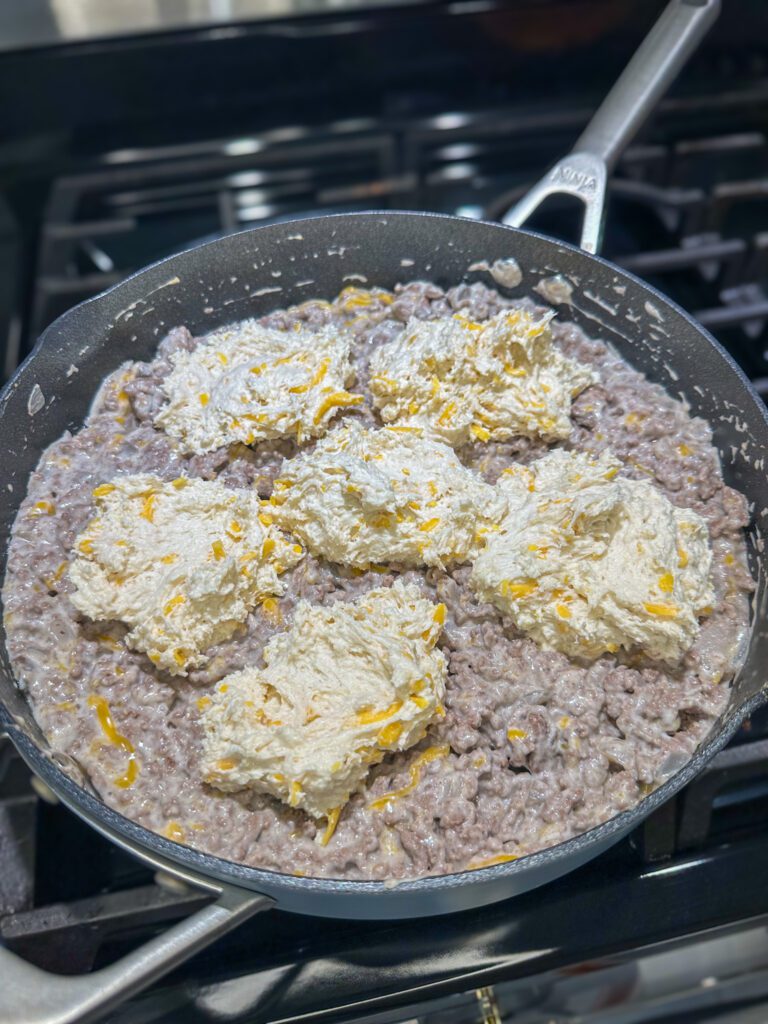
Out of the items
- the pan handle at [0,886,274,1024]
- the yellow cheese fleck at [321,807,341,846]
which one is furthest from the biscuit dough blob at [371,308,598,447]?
the pan handle at [0,886,274,1024]

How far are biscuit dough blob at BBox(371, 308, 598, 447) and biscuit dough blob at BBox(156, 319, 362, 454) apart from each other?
85 millimetres

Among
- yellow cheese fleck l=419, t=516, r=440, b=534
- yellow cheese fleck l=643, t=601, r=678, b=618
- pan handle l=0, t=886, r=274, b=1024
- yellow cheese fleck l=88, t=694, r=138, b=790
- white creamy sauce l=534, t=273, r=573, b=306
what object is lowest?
pan handle l=0, t=886, r=274, b=1024

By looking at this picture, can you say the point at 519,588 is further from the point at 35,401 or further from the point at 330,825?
the point at 35,401

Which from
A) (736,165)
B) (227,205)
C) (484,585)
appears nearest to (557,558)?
(484,585)

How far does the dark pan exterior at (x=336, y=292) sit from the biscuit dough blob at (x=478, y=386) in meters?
0.17

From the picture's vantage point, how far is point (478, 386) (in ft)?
4.15

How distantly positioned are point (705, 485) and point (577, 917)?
2.07 ft

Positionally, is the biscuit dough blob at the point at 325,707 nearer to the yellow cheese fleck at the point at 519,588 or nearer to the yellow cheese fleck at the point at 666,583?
the yellow cheese fleck at the point at 519,588

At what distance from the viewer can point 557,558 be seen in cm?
108

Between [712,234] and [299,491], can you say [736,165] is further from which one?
[299,491]

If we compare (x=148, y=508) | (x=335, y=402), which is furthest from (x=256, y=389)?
(x=148, y=508)

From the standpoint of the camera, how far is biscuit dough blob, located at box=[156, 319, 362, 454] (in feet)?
4.09

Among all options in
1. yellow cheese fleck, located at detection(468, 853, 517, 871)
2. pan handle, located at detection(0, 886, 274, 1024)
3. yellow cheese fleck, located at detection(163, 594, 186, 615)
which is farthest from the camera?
yellow cheese fleck, located at detection(163, 594, 186, 615)

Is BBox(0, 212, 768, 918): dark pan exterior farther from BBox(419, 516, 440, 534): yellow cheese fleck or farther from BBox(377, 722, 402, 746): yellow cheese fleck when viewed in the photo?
BBox(419, 516, 440, 534): yellow cheese fleck
